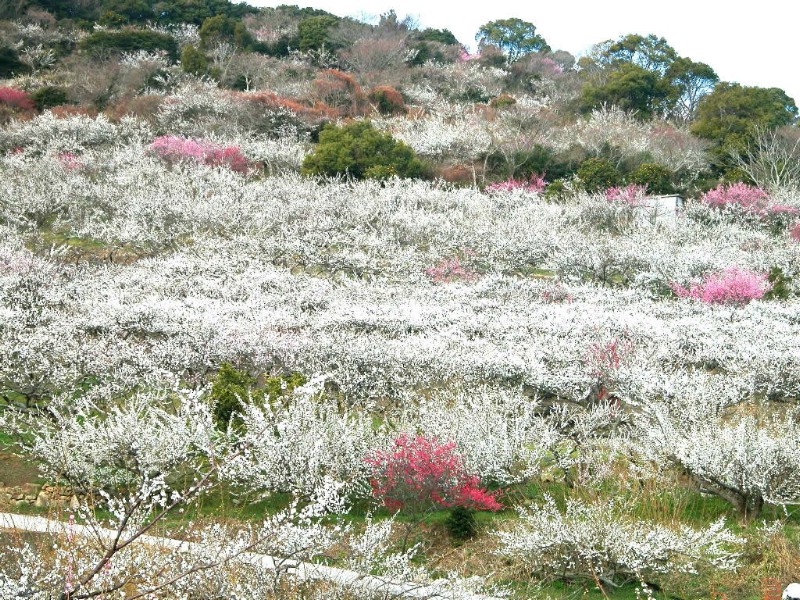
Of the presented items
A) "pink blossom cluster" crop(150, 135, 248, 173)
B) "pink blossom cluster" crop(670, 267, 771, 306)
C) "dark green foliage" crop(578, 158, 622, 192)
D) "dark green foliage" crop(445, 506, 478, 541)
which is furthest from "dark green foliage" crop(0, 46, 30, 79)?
"dark green foliage" crop(445, 506, 478, 541)

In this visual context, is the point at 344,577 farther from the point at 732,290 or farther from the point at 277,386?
the point at 732,290

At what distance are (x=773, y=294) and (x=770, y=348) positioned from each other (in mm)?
6039

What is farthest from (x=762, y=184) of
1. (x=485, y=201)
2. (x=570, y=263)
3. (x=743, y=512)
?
(x=743, y=512)

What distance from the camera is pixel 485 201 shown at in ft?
81.9

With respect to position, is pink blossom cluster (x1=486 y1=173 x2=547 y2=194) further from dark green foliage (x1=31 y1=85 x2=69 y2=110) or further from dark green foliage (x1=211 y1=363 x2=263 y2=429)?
dark green foliage (x1=31 y1=85 x2=69 y2=110)

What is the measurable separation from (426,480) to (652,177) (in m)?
23.2

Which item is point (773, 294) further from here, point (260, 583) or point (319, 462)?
point (260, 583)

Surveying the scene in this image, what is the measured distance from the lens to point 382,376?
10.9m

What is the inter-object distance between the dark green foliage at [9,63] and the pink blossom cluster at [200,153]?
19.9 meters

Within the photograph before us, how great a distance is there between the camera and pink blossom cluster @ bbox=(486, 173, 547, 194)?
26875 mm

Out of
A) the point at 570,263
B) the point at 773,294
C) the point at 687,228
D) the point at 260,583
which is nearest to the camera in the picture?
the point at 260,583

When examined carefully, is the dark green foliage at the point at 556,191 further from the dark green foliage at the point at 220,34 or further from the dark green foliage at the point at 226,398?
the dark green foliage at the point at 220,34

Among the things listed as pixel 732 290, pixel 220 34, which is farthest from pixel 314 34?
pixel 732 290

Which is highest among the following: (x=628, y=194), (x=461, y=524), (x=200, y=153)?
(x=628, y=194)
